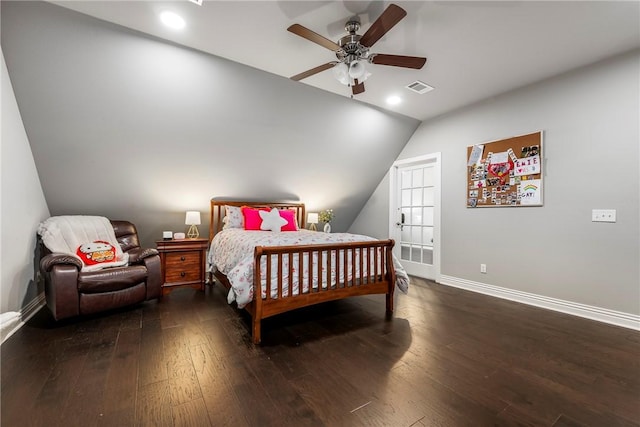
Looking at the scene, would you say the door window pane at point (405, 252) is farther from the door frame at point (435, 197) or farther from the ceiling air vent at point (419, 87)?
the ceiling air vent at point (419, 87)

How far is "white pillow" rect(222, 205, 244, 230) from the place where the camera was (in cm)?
408

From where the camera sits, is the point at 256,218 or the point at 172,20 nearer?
the point at 172,20

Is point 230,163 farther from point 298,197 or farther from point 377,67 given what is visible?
point 377,67

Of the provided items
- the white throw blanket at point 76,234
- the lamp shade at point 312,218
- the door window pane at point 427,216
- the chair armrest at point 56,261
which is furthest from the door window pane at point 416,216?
the chair armrest at point 56,261

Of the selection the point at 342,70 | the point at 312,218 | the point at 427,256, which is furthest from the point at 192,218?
the point at 427,256

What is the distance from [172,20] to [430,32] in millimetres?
2121

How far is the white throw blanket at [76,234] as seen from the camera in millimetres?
2760

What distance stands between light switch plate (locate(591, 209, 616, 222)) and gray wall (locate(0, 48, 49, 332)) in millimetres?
5335

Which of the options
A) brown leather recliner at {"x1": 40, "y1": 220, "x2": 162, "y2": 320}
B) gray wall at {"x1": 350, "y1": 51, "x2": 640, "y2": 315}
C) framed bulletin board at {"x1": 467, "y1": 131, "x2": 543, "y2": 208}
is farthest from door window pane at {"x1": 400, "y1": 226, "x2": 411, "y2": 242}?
brown leather recliner at {"x1": 40, "y1": 220, "x2": 162, "y2": 320}

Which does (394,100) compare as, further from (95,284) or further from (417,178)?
(95,284)

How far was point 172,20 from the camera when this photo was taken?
7.19 ft

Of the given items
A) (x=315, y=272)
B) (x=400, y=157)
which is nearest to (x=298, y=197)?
(x=400, y=157)

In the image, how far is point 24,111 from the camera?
2.52m

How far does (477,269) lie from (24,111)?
531 centimetres
